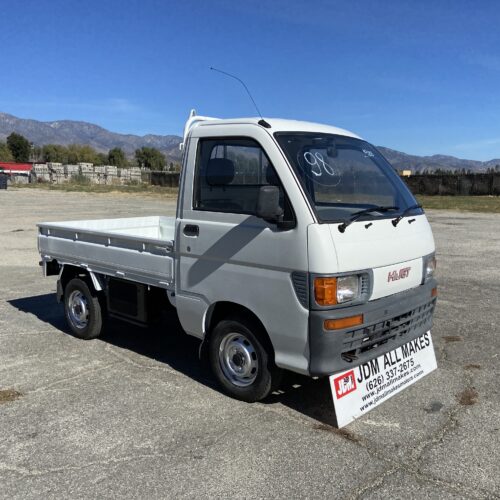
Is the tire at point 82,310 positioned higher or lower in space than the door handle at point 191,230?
lower

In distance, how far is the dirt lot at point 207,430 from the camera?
3.29 m

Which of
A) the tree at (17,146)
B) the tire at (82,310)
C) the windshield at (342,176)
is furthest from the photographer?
the tree at (17,146)

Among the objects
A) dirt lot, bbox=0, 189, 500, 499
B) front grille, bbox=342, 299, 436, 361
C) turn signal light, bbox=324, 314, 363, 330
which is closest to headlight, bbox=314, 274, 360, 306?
turn signal light, bbox=324, 314, 363, 330

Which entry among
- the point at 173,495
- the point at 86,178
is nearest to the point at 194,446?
the point at 173,495

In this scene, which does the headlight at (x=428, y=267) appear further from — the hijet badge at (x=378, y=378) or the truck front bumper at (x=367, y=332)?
the hijet badge at (x=378, y=378)

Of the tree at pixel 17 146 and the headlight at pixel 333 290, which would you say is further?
the tree at pixel 17 146

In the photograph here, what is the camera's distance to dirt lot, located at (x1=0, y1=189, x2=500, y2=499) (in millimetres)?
3285

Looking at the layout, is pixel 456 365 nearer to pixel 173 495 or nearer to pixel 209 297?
pixel 209 297

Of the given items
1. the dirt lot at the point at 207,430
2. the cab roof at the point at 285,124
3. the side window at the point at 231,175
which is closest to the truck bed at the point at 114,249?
the side window at the point at 231,175

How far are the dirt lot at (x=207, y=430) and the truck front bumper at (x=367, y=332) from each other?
1.74 feet

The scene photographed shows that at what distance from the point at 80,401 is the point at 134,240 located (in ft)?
5.02

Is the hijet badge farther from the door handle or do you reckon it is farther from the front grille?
the door handle

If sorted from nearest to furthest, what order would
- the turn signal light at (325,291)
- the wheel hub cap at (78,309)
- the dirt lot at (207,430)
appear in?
the dirt lot at (207,430)
the turn signal light at (325,291)
the wheel hub cap at (78,309)

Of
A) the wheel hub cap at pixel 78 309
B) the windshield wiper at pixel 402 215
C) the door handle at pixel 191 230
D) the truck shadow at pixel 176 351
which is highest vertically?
the windshield wiper at pixel 402 215
